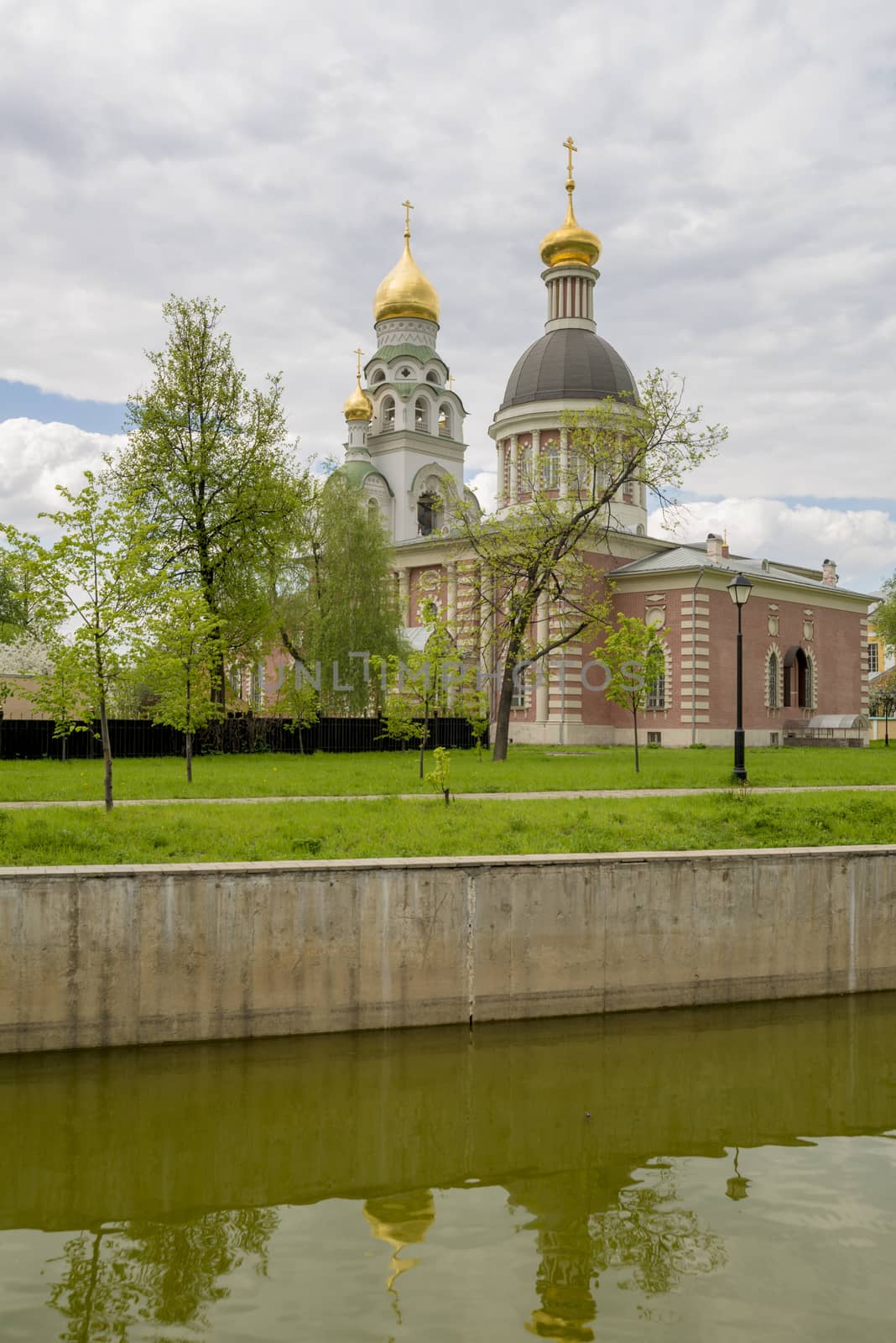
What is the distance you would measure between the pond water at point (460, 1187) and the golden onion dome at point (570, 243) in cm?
4392

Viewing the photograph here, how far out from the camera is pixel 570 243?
49.3m

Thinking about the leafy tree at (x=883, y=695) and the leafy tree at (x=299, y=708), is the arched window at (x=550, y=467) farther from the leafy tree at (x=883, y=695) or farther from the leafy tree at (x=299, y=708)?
the leafy tree at (x=883, y=695)

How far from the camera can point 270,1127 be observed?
8930mm

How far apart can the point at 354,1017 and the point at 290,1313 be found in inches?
189

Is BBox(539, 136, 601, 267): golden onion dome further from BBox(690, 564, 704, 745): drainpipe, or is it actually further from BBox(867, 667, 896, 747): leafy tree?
BBox(867, 667, 896, 747): leafy tree

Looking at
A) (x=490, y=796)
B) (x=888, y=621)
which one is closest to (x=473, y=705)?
(x=490, y=796)

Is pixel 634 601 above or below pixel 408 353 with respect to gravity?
below

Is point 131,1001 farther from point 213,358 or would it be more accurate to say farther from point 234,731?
point 213,358

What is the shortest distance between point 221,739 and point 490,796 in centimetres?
1574

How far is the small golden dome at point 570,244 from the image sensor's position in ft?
161

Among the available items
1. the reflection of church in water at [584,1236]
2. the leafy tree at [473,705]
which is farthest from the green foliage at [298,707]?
the reflection of church in water at [584,1236]

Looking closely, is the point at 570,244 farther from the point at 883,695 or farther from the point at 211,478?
the point at 883,695

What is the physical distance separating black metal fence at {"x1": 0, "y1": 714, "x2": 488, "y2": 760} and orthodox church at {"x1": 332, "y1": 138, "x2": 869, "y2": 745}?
397cm

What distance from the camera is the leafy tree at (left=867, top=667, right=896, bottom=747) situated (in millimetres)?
67562
